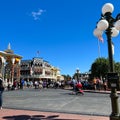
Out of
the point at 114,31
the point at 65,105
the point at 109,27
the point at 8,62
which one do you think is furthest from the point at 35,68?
the point at 109,27

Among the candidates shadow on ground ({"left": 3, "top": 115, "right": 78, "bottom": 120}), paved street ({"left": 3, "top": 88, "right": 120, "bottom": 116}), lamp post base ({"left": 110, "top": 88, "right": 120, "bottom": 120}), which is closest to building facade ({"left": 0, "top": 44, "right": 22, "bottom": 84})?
paved street ({"left": 3, "top": 88, "right": 120, "bottom": 116})

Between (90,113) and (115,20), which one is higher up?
(115,20)

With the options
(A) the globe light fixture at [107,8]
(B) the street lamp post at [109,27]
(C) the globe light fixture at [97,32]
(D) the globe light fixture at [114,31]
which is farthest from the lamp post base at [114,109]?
(A) the globe light fixture at [107,8]

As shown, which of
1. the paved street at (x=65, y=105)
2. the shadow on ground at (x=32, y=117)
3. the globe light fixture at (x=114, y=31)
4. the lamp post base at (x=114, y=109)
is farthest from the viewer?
the paved street at (x=65, y=105)

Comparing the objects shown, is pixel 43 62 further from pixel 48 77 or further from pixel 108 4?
pixel 108 4

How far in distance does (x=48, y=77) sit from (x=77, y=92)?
93832 millimetres

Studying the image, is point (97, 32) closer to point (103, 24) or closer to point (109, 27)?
point (109, 27)

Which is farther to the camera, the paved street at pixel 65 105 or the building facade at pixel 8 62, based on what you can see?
the building facade at pixel 8 62

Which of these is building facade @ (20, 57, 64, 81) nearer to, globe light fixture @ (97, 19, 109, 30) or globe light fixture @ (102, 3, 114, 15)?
globe light fixture @ (102, 3, 114, 15)

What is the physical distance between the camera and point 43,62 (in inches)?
4572

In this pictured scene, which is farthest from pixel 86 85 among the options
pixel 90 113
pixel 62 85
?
pixel 90 113

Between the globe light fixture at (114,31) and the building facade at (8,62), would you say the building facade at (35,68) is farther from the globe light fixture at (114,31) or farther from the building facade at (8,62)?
the globe light fixture at (114,31)

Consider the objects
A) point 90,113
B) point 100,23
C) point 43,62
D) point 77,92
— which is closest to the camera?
point 100,23

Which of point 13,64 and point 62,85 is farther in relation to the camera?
point 13,64
